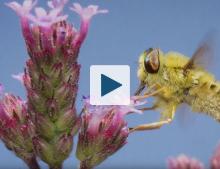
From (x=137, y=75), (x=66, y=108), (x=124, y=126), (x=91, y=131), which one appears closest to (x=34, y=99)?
(x=66, y=108)

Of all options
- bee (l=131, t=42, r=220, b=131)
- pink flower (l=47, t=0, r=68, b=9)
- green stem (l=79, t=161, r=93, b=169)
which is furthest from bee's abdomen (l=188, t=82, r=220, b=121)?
pink flower (l=47, t=0, r=68, b=9)

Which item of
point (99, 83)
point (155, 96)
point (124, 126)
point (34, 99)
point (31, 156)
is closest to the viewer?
point (34, 99)

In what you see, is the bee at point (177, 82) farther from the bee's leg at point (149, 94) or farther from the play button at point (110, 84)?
the play button at point (110, 84)

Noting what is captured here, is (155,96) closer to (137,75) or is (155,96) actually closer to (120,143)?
(137,75)

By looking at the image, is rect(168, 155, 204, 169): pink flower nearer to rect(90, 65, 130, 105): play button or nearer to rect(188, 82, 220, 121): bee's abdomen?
rect(90, 65, 130, 105): play button

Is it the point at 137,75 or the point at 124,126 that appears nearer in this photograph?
the point at 124,126
